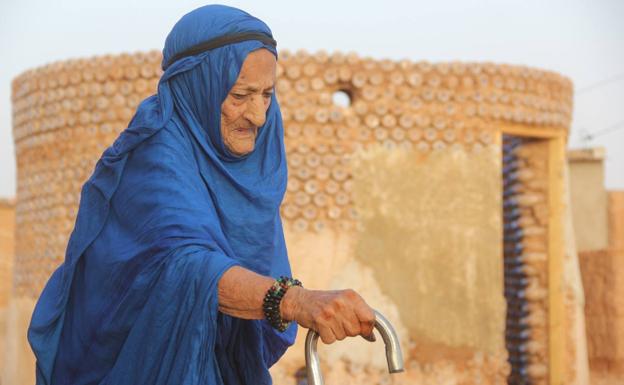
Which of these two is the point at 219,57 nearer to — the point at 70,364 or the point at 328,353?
the point at 70,364

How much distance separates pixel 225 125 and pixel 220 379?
0.54 m

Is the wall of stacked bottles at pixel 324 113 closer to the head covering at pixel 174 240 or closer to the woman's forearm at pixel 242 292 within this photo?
the head covering at pixel 174 240

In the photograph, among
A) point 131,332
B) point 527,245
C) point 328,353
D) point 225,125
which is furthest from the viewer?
point 527,245

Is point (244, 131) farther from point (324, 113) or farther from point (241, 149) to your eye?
point (324, 113)

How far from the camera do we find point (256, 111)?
7.57 ft

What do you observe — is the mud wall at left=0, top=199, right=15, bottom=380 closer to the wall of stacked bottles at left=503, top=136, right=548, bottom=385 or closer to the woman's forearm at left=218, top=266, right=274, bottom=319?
the wall of stacked bottles at left=503, top=136, right=548, bottom=385

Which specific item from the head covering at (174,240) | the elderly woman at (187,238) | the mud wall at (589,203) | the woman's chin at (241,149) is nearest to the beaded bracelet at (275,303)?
the elderly woman at (187,238)

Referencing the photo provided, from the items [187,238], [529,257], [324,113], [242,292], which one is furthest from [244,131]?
[529,257]

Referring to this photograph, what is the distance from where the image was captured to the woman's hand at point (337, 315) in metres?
1.91

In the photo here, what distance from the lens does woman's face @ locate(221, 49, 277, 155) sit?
7.49 ft

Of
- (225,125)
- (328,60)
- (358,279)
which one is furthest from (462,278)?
(225,125)

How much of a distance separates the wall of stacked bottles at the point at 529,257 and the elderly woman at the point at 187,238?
25.5ft

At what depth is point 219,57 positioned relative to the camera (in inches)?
89.0

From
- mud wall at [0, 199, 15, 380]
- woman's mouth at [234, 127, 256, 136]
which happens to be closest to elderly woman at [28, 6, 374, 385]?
woman's mouth at [234, 127, 256, 136]
